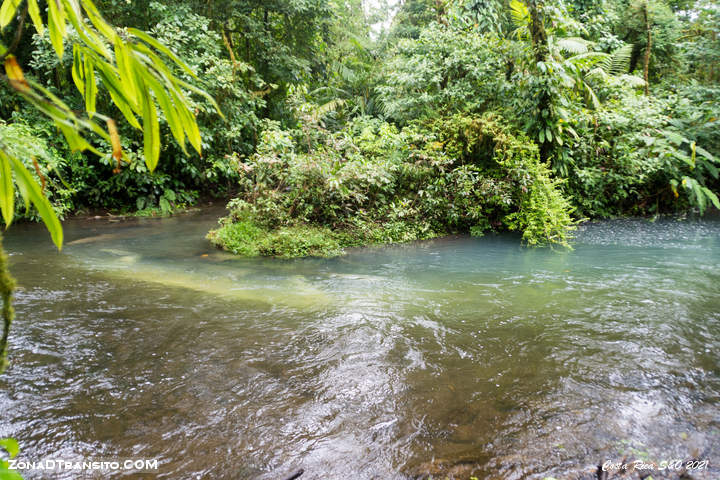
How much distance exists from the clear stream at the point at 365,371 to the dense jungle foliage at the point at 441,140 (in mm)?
2587

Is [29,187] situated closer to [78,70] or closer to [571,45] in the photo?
[78,70]

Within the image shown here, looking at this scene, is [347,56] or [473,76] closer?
[473,76]

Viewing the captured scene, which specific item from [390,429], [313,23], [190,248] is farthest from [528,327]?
[313,23]

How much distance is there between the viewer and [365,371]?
3.00 metres

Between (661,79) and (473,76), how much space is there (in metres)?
8.45

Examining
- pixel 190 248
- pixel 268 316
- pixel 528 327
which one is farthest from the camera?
pixel 190 248

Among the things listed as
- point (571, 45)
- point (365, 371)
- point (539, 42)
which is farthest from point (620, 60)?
point (365, 371)

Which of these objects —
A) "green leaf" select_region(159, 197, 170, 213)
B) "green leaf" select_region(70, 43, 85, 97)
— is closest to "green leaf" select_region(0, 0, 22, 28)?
"green leaf" select_region(70, 43, 85, 97)

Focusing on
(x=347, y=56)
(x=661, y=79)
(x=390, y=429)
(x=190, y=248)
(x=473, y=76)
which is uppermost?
(x=347, y=56)

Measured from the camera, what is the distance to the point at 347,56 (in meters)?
15.3

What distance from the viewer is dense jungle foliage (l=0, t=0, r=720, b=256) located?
7.79m

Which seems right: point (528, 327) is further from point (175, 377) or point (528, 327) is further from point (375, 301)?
point (175, 377)

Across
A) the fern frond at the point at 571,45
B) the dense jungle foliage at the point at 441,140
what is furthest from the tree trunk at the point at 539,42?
the fern frond at the point at 571,45

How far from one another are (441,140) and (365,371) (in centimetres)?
663
